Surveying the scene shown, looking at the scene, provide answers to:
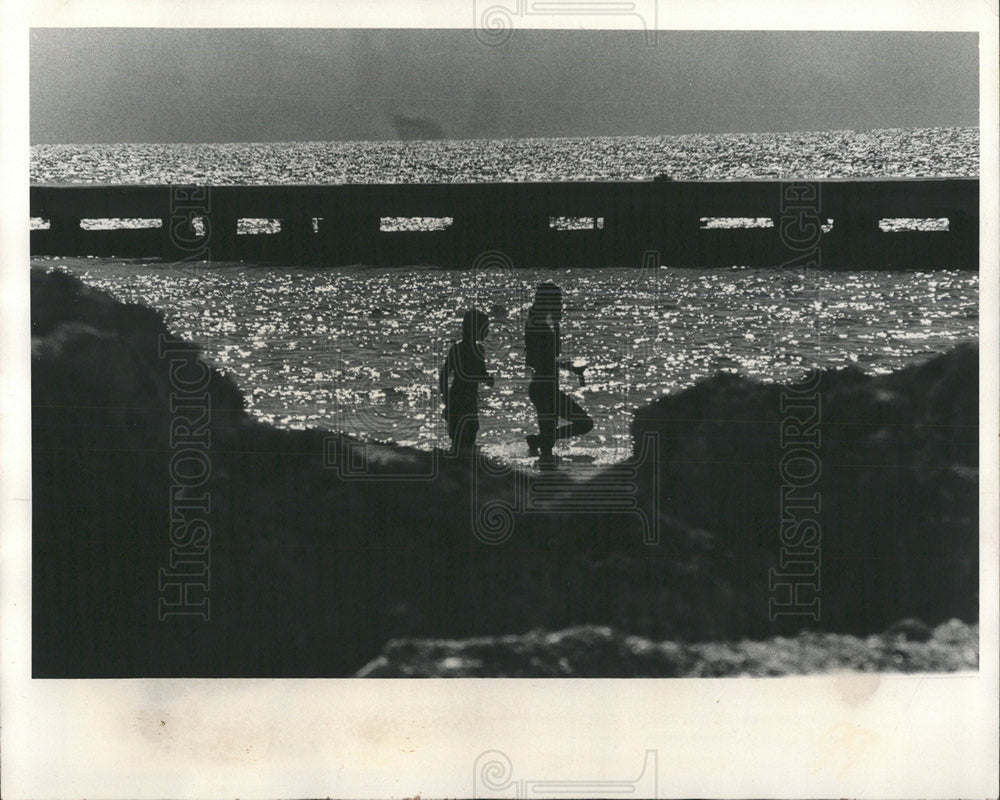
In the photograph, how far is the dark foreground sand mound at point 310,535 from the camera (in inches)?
66.8

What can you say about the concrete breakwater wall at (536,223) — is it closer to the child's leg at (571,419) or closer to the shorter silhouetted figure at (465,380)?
the shorter silhouetted figure at (465,380)

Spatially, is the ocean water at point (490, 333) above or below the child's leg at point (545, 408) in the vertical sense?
above

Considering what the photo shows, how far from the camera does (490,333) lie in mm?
1703

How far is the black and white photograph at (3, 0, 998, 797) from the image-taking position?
1697 millimetres

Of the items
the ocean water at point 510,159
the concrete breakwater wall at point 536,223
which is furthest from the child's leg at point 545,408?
the ocean water at point 510,159

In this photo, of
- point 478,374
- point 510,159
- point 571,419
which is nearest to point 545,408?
point 571,419

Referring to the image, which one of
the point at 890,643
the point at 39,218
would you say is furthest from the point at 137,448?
the point at 890,643

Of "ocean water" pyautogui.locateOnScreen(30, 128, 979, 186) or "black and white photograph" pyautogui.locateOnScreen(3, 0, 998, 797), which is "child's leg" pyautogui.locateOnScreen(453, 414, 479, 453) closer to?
"black and white photograph" pyautogui.locateOnScreen(3, 0, 998, 797)

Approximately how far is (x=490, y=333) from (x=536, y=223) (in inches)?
11.4

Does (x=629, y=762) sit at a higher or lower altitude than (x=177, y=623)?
lower

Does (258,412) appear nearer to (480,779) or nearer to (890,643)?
(480,779)

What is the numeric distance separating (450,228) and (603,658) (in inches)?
43.3

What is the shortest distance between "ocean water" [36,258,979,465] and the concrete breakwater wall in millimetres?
45

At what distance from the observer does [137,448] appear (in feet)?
5.61
